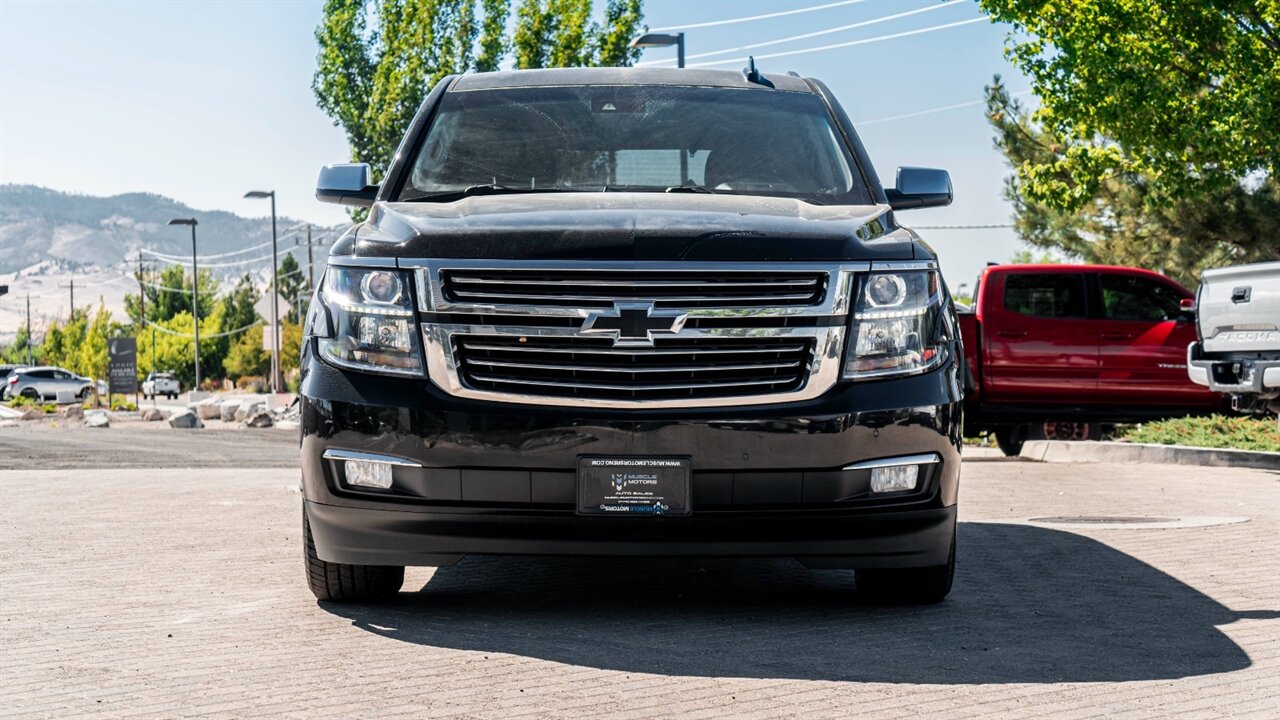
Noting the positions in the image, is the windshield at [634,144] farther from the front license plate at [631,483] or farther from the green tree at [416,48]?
the green tree at [416,48]

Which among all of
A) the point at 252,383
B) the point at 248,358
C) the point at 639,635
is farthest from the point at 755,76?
the point at 248,358

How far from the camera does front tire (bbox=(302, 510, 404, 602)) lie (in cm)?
587

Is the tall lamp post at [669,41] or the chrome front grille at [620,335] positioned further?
the tall lamp post at [669,41]

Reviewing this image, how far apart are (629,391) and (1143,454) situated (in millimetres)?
12192

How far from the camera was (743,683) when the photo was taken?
466 centimetres

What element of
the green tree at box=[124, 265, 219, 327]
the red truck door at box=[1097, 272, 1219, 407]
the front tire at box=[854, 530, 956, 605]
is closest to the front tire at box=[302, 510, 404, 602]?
the front tire at box=[854, 530, 956, 605]

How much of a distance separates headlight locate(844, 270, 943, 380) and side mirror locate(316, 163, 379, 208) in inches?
93.4

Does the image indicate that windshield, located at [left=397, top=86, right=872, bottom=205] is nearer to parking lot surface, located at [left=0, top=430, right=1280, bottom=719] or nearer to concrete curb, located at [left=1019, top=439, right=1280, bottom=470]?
parking lot surface, located at [left=0, top=430, right=1280, bottom=719]

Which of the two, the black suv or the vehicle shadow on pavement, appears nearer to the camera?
the vehicle shadow on pavement

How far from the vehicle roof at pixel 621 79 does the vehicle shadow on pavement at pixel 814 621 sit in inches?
85.5

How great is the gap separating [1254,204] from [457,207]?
2185cm

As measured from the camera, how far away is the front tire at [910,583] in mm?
6008

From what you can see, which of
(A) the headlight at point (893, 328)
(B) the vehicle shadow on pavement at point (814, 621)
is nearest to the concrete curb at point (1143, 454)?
(B) the vehicle shadow on pavement at point (814, 621)

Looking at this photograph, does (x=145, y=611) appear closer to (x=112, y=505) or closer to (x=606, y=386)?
(x=606, y=386)
